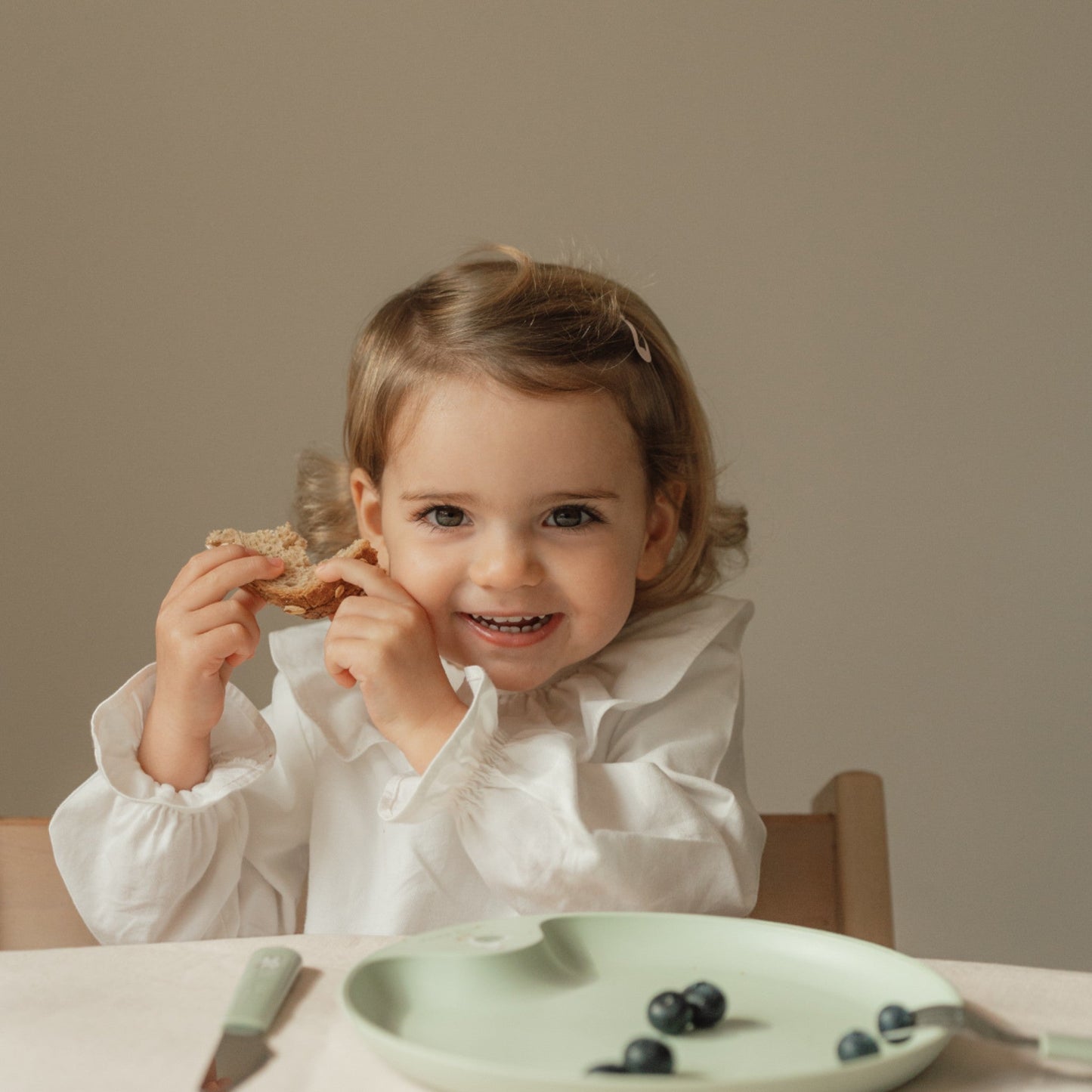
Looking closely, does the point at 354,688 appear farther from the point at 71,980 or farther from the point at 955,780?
the point at 955,780

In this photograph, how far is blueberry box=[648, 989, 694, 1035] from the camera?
0.58 meters

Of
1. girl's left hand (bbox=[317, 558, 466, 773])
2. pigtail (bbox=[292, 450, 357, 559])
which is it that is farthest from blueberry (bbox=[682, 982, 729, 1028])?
pigtail (bbox=[292, 450, 357, 559])

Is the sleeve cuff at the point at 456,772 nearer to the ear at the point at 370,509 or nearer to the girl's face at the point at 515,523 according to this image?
the girl's face at the point at 515,523

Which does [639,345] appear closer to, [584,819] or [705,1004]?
[584,819]

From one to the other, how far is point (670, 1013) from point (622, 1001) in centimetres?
7

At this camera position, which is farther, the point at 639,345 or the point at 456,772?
the point at 639,345

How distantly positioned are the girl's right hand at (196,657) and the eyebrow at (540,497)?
0.13m

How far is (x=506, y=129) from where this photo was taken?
2.03 metres

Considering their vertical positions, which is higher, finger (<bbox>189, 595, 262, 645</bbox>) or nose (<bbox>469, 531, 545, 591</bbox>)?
nose (<bbox>469, 531, 545, 591</bbox>)

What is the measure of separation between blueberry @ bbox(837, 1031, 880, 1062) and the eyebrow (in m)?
0.56

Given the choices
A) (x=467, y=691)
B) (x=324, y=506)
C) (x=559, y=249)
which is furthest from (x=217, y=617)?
(x=559, y=249)

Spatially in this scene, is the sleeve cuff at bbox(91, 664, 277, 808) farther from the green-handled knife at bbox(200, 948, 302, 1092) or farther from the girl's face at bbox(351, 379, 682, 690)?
the green-handled knife at bbox(200, 948, 302, 1092)

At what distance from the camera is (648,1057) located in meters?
0.53

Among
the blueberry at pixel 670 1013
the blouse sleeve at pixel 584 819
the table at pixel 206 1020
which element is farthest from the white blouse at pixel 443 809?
the blueberry at pixel 670 1013
